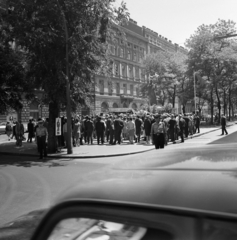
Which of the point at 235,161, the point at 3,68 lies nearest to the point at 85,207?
the point at 235,161

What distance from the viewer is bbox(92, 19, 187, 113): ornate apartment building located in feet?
174

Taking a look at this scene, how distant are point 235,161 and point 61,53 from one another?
12.7 metres

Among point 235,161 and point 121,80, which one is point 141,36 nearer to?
point 121,80

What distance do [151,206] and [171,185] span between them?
139mm

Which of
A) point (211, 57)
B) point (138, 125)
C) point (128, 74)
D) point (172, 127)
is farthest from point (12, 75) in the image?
point (128, 74)

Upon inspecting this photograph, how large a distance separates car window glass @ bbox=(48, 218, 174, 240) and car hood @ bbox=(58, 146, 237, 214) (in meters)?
0.10

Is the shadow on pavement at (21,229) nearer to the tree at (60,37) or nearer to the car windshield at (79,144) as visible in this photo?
the car windshield at (79,144)

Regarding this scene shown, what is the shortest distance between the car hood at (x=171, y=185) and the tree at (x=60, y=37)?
11.7m

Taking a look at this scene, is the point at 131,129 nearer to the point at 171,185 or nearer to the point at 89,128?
the point at 89,128

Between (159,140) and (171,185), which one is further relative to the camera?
(159,140)

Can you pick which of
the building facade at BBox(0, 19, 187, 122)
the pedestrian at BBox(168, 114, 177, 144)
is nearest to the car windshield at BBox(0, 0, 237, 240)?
the pedestrian at BBox(168, 114, 177, 144)

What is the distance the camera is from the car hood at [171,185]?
111 centimetres

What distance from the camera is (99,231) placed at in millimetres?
1278

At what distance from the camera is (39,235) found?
1.33 metres
